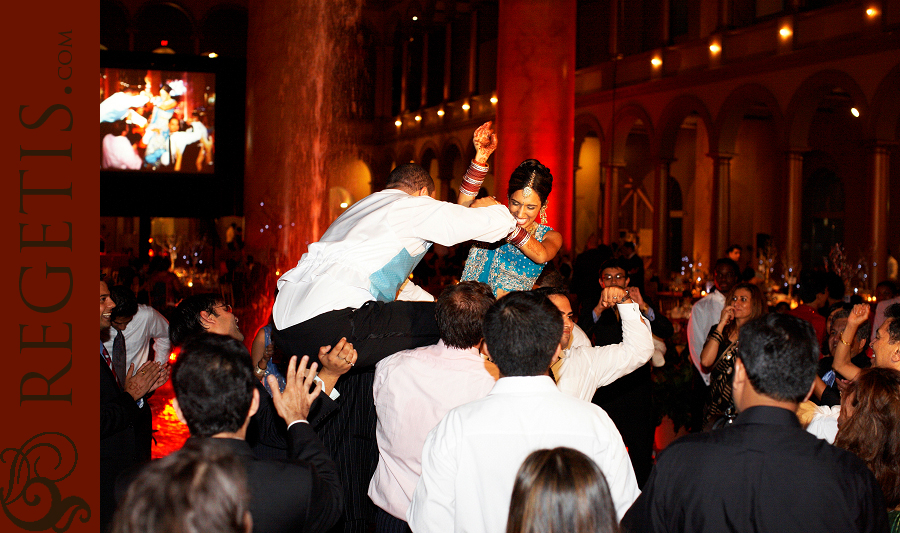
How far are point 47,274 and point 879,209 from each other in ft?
47.4

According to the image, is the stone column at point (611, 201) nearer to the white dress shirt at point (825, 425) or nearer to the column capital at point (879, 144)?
the column capital at point (879, 144)

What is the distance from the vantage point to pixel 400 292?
3.84 m

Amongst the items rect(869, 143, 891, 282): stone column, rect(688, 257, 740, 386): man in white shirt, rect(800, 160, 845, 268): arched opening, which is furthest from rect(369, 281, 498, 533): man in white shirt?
rect(800, 160, 845, 268): arched opening

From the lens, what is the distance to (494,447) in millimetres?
2297

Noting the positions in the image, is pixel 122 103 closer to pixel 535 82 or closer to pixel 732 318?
pixel 535 82

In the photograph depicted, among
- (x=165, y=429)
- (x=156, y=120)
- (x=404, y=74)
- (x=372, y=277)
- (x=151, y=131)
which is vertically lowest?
(x=165, y=429)

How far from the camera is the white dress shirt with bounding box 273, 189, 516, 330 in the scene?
3.23 meters

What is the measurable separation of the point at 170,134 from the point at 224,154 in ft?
4.40

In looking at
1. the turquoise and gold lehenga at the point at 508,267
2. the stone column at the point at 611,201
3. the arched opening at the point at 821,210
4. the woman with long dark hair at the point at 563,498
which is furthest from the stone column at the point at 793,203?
the woman with long dark hair at the point at 563,498

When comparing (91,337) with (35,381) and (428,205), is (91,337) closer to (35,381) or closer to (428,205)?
(35,381)

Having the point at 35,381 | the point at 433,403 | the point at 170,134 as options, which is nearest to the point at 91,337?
the point at 35,381

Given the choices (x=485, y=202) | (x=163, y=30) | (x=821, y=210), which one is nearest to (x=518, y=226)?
(x=485, y=202)

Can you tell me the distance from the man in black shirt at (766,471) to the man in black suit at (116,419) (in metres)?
2.06

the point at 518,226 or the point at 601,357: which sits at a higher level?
the point at 518,226
